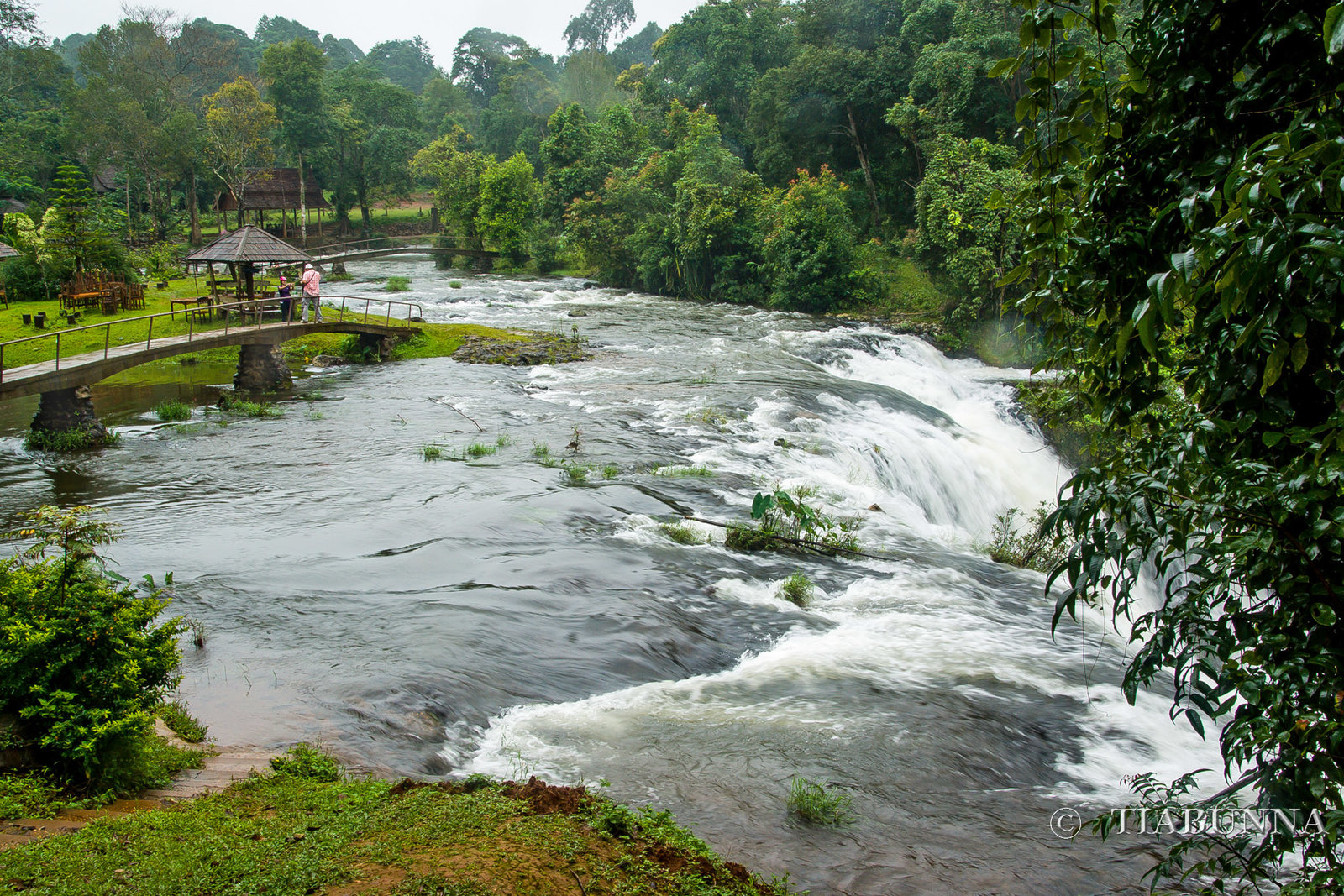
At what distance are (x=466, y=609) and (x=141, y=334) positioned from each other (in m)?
18.1

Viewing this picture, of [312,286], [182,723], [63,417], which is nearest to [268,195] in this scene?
[312,286]

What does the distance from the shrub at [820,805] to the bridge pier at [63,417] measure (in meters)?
14.5

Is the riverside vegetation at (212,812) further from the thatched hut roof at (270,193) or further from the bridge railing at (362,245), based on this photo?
the thatched hut roof at (270,193)

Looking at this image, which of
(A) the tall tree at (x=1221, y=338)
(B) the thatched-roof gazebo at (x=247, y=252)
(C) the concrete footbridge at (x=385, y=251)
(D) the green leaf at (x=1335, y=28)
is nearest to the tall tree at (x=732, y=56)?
(C) the concrete footbridge at (x=385, y=251)

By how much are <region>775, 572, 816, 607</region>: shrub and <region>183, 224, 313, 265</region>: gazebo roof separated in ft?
58.5

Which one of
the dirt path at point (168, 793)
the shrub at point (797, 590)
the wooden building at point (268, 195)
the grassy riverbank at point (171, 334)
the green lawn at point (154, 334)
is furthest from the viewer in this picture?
the wooden building at point (268, 195)

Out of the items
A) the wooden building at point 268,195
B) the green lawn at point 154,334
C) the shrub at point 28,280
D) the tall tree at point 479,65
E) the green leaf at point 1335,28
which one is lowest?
the green lawn at point 154,334

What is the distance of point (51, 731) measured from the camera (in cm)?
464

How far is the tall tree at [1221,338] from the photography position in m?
2.08

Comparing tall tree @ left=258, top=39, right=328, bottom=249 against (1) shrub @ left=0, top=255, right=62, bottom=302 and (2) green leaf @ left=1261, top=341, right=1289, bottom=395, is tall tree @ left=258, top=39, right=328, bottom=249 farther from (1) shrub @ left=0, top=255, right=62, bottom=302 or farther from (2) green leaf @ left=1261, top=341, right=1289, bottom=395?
(2) green leaf @ left=1261, top=341, right=1289, bottom=395

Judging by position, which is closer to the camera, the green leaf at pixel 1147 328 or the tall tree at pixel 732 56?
the green leaf at pixel 1147 328

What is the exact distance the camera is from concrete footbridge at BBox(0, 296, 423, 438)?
14.7 meters

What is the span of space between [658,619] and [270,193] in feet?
180

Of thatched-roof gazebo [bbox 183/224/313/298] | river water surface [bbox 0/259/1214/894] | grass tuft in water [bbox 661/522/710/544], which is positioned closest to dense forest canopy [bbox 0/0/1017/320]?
river water surface [bbox 0/259/1214/894]
